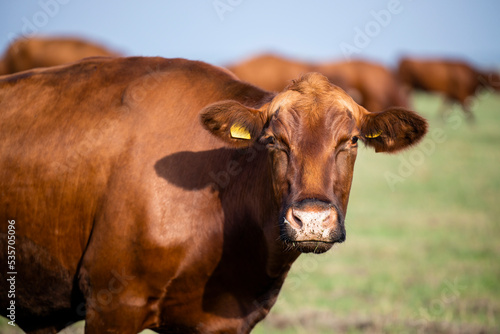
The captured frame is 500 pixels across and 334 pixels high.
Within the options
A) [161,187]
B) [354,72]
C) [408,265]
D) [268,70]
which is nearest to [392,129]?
[161,187]

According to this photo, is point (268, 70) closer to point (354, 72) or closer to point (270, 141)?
point (354, 72)

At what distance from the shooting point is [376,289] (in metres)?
7.75

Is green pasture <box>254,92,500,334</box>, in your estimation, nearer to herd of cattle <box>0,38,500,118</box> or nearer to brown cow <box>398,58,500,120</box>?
herd of cattle <box>0,38,500,118</box>

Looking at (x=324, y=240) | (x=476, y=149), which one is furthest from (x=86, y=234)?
(x=476, y=149)

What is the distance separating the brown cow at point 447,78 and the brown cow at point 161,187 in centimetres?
3276

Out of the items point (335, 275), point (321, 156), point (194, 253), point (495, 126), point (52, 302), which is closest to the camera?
point (321, 156)

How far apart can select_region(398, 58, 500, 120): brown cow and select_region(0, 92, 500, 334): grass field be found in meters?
20.6

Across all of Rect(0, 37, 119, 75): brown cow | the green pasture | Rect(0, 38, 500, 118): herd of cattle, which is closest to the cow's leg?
the green pasture

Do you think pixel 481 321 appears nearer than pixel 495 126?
Yes

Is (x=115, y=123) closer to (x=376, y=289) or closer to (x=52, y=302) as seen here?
(x=52, y=302)

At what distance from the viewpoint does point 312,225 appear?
3311mm

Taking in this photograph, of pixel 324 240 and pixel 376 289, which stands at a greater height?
pixel 324 240

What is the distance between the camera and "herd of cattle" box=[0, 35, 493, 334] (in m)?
3.88

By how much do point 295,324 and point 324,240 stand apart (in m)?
3.29
